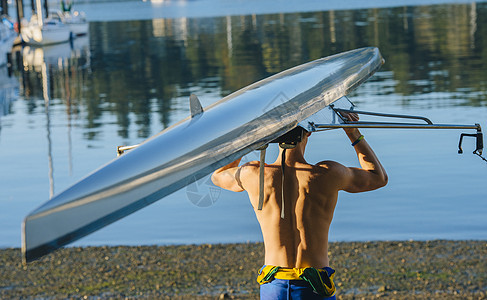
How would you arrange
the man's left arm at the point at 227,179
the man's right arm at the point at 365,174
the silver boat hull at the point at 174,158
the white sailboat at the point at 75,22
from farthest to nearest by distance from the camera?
1. the white sailboat at the point at 75,22
2. the man's left arm at the point at 227,179
3. the man's right arm at the point at 365,174
4. the silver boat hull at the point at 174,158

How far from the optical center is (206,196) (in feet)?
12.8

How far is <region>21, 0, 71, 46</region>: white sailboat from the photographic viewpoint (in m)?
48.2

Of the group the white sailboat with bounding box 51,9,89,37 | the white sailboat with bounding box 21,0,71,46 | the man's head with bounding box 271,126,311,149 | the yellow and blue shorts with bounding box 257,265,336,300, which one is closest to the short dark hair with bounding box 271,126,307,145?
the man's head with bounding box 271,126,311,149

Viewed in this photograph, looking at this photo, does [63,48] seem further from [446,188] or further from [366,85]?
[446,188]

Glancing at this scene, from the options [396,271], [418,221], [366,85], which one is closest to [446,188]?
[418,221]

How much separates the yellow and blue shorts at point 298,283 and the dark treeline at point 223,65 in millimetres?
12518

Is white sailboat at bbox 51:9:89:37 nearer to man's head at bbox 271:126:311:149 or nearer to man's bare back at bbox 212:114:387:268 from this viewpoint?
man's bare back at bbox 212:114:387:268

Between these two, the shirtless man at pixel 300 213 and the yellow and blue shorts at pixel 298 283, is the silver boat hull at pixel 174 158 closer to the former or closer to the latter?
the shirtless man at pixel 300 213

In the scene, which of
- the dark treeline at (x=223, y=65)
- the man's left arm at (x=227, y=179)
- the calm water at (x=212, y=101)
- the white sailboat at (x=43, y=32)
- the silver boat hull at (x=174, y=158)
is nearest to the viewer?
the silver boat hull at (x=174, y=158)

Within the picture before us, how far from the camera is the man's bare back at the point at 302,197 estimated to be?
4234mm

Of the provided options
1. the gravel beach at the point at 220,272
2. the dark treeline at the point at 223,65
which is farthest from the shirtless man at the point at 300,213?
the dark treeline at the point at 223,65

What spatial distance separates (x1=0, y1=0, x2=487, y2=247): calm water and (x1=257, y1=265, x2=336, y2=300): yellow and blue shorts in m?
0.66

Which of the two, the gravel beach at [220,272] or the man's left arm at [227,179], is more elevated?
the man's left arm at [227,179]

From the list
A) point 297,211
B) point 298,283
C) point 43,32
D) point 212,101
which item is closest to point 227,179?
point 297,211
